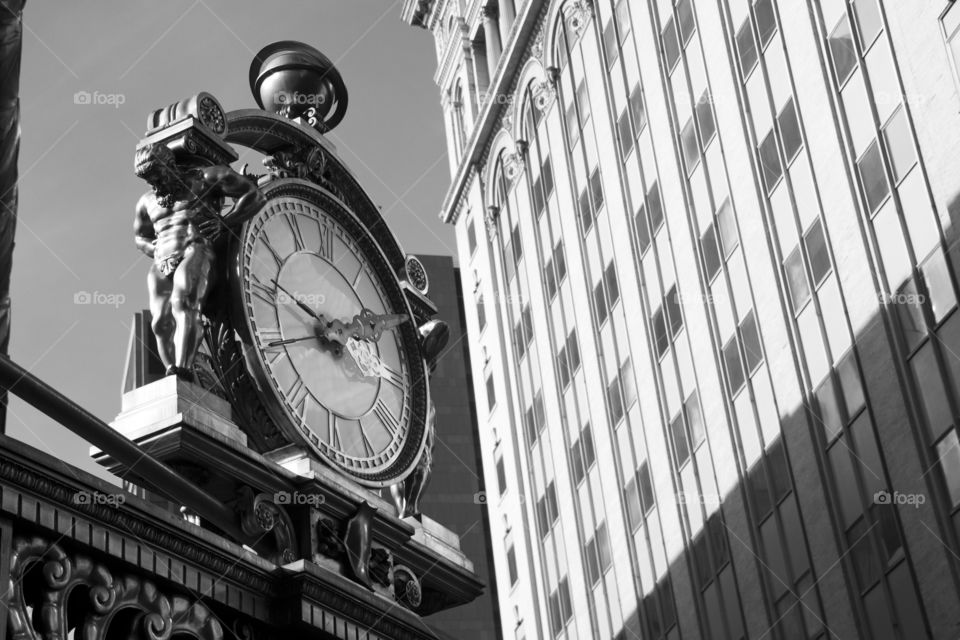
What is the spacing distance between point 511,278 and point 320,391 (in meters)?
51.8

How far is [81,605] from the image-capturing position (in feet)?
14.8

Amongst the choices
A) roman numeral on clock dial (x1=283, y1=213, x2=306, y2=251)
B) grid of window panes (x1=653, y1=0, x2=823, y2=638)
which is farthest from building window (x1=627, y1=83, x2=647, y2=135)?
roman numeral on clock dial (x1=283, y1=213, x2=306, y2=251)

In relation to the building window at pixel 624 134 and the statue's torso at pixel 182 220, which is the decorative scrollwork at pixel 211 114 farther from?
the building window at pixel 624 134

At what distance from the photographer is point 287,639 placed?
553cm

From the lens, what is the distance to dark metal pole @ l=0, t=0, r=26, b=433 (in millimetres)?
4312

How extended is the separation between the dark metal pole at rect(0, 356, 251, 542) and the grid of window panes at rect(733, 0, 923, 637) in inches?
995

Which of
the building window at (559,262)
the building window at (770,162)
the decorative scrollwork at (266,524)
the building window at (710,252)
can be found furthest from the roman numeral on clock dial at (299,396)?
the building window at (559,262)

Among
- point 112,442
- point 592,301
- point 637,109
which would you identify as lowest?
point 112,442

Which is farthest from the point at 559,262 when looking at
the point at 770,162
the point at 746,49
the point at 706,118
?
the point at 770,162

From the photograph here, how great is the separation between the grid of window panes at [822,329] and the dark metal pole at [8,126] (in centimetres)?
2639

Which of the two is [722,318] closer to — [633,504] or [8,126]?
[633,504]

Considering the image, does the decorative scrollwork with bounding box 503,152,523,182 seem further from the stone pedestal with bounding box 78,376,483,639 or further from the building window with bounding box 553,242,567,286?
the stone pedestal with bounding box 78,376,483,639

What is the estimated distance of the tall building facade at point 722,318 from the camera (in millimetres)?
29219

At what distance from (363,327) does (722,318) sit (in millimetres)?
32206
